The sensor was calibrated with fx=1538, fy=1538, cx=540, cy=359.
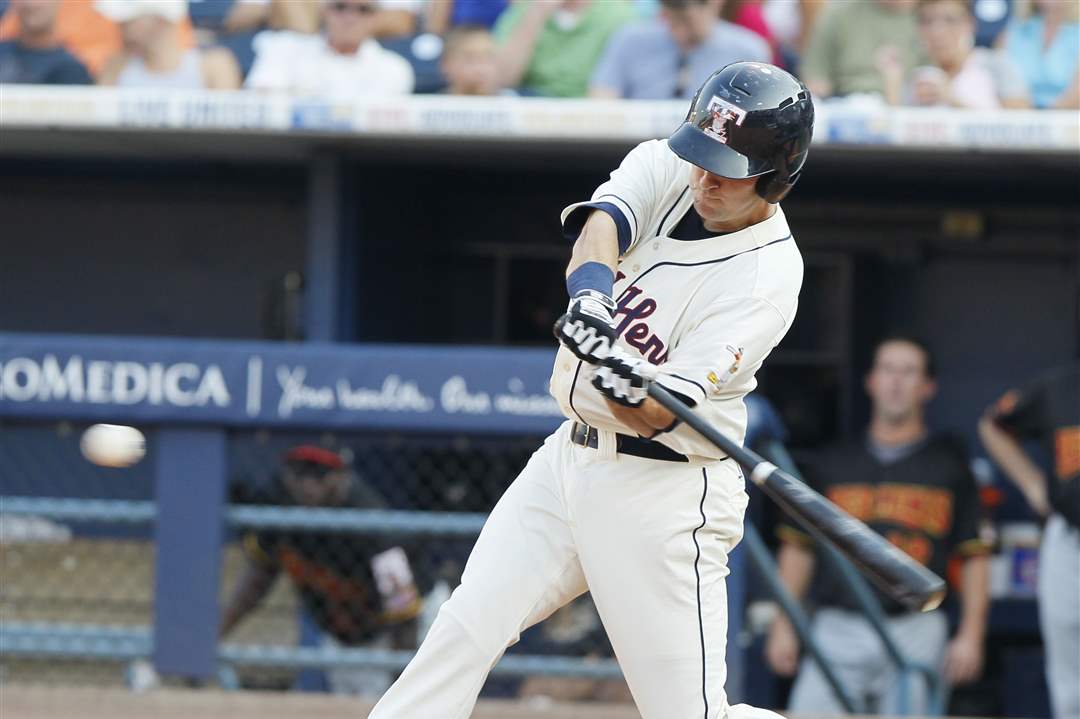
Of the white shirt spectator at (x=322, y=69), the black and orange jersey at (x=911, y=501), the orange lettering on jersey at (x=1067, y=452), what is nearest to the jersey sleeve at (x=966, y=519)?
the black and orange jersey at (x=911, y=501)

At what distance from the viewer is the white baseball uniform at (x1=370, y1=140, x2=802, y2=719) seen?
293 cm

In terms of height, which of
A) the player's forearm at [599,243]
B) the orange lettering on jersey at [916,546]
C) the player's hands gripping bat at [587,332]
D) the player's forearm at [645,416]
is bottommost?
the orange lettering on jersey at [916,546]

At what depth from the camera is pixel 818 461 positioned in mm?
5727

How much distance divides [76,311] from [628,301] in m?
4.63

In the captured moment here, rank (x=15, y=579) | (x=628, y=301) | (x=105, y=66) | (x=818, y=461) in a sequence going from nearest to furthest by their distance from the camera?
(x=628, y=301)
(x=15, y=579)
(x=818, y=461)
(x=105, y=66)

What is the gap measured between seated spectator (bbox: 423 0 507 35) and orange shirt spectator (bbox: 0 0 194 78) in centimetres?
98

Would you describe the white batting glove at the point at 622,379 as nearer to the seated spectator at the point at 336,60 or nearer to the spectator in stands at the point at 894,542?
the spectator in stands at the point at 894,542

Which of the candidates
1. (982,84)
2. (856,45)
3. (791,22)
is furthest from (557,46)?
(982,84)

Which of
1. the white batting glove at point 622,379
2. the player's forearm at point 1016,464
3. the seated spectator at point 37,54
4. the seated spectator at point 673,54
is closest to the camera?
the white batting glove at point 622,379

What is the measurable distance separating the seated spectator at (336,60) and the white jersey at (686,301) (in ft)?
9.83

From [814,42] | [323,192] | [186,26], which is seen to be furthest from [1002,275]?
[186,26]

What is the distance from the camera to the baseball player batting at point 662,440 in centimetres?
290

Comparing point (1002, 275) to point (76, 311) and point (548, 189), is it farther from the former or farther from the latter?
point (76, 311)

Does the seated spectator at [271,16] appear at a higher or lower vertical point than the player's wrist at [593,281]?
higher
